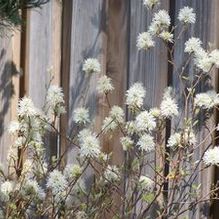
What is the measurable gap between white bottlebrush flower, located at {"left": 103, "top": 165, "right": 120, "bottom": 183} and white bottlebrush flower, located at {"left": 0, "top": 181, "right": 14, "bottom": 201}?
43 centimetres

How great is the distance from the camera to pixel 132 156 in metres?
2.66

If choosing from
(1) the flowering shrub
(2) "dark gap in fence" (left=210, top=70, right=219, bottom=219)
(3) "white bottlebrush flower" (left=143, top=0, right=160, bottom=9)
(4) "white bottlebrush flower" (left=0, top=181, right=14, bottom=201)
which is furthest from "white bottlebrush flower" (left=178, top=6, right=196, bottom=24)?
(4) "white bottlebrush flower" (left=0, top=181, right=14, bottom=201)

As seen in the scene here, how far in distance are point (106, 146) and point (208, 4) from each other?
0.73m

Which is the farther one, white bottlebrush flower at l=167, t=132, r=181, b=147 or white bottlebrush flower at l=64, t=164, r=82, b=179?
white bottlebrush flower at l=64, t=164, r=82, b=179

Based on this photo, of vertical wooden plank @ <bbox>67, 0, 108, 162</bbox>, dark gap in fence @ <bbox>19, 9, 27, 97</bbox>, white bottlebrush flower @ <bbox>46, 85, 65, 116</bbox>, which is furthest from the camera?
dark gap in fence @ <bbox>19, 9, 27, 97</bbox>

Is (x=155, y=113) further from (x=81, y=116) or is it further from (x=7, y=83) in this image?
(x=7, y=83)

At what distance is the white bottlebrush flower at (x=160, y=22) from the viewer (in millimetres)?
2430

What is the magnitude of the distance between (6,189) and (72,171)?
34 cm

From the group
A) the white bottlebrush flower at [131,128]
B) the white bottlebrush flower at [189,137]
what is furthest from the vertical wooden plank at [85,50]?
the white bottlebrush flower at [189,137]

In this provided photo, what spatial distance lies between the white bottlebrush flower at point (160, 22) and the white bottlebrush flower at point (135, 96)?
0.22m

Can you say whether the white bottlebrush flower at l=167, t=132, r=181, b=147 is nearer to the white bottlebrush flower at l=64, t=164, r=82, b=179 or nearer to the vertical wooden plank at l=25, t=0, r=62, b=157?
the white bottlebrush flower at l=64, t=164, r=82, b=179

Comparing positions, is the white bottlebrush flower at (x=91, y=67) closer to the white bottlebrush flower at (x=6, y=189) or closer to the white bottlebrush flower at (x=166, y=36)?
the white bottlebrush flower at (x=166, y=36)

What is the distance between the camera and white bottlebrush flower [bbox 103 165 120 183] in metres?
2.56

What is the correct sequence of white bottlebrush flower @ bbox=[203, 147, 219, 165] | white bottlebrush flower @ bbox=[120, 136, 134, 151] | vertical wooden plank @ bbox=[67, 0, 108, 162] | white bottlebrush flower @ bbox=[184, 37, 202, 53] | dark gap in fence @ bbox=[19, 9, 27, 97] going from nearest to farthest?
white bottlebrush flower @ bbox=[203, 147, 219, 165]
white bottlebrush flower @ bbox=[184, 37, 202, 53]
white bottlebrush flower @ bbox=[120, 136, 134, 151]
vertical wooden plank @ bbox=[67, 0, 108, 162]
dark gap in fence @ bbox=[19, 9, 27, 97]
